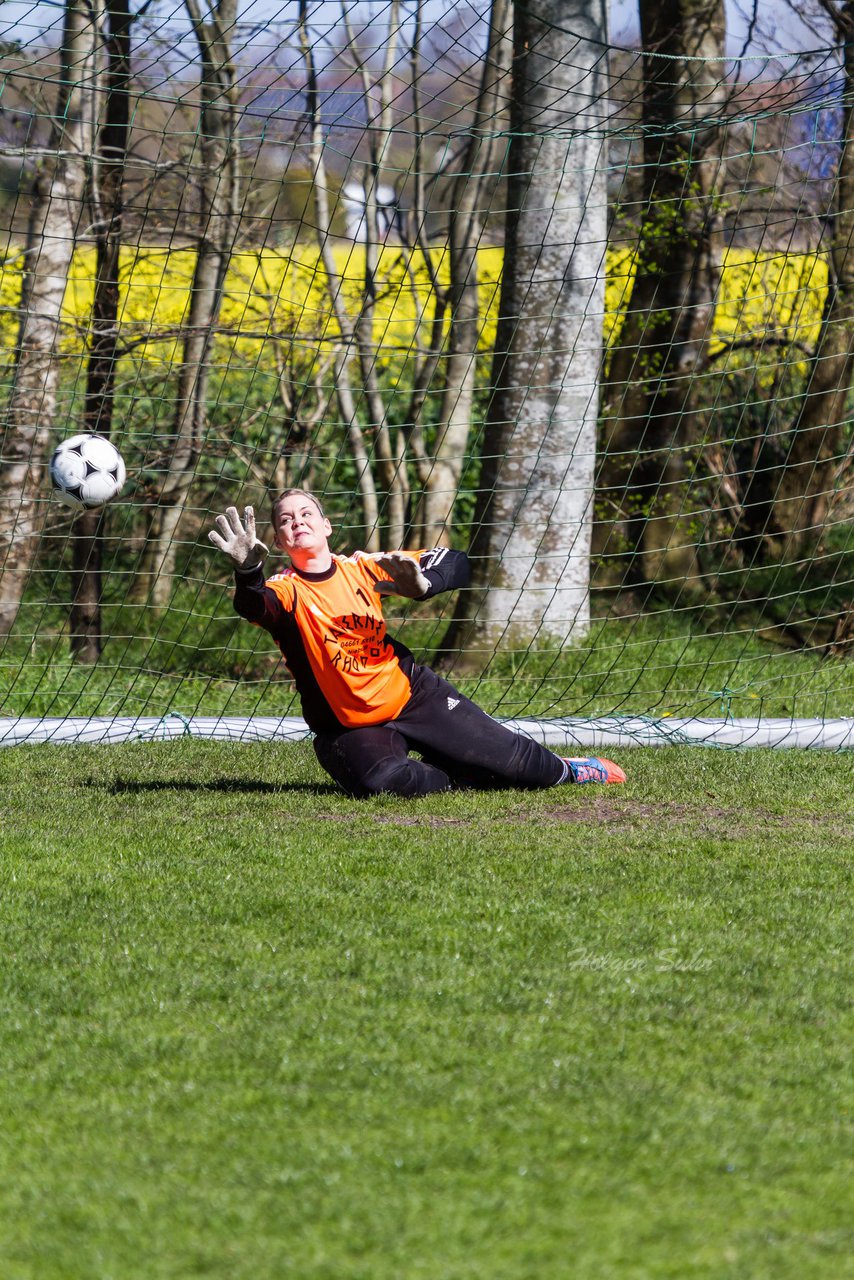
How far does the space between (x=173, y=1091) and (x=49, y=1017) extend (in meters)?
0.57

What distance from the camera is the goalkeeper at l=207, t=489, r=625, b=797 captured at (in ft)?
18.4

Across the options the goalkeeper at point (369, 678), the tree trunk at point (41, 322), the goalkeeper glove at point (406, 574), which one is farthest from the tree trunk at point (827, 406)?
the tree trunk at point (41, 322)

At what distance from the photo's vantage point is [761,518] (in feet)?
38.6

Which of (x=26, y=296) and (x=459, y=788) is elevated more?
(x=26, y=296)

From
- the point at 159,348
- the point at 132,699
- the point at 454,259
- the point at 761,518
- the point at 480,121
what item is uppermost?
the point at 480,121

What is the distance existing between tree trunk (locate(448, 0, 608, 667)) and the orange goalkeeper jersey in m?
2.94

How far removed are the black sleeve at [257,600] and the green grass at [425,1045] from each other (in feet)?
2.54

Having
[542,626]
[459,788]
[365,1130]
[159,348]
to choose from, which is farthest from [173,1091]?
[159,348]

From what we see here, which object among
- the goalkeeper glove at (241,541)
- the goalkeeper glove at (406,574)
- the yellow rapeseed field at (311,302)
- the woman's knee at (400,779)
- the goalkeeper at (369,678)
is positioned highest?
the yellow rapeseed field at (311,302)

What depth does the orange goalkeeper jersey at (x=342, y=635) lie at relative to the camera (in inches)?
221

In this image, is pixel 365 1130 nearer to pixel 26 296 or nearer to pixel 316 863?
pixel 316 863

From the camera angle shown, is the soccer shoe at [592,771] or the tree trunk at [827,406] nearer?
the soccer shoe at [592,771]

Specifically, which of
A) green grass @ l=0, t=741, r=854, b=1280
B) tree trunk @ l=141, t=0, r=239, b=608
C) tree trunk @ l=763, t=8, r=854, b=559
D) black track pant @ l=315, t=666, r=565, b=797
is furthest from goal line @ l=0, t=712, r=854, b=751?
tree trunk @ l=763, t=8, r=854, b=559

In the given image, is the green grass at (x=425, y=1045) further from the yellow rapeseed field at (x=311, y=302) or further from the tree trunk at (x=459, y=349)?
the tree trunk at (x=459, y=349)
